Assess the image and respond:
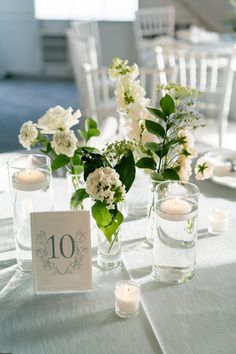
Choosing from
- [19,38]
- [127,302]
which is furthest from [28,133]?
[19,38]

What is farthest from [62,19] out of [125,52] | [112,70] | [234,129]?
[112,70]

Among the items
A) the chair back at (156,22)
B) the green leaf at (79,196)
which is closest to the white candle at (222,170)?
the green leaf at (79,196)

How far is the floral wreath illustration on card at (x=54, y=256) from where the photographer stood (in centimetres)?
105

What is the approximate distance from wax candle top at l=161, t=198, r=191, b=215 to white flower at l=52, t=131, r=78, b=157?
0.73 feet

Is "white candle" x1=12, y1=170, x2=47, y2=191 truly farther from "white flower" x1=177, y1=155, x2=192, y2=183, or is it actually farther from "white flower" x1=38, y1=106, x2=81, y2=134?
"white flower" x1=177, y1=155, x2=192, y2=183

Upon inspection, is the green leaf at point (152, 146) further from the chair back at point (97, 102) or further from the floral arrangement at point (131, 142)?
the chair back at point (97, 102)

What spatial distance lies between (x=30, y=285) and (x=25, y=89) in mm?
4913

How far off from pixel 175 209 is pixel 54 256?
26 centimetres

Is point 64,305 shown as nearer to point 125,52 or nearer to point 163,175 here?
point 163,175

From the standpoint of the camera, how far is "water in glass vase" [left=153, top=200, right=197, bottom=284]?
3.53 feet

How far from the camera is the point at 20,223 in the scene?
1157 mm

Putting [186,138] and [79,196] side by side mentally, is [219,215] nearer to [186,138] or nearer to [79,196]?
[186,138]

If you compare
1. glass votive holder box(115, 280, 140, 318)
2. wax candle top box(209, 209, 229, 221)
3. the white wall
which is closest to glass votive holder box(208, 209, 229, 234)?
wax candle top box(209, 209, 229, 221)

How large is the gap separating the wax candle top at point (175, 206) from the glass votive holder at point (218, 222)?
0.80 ft
